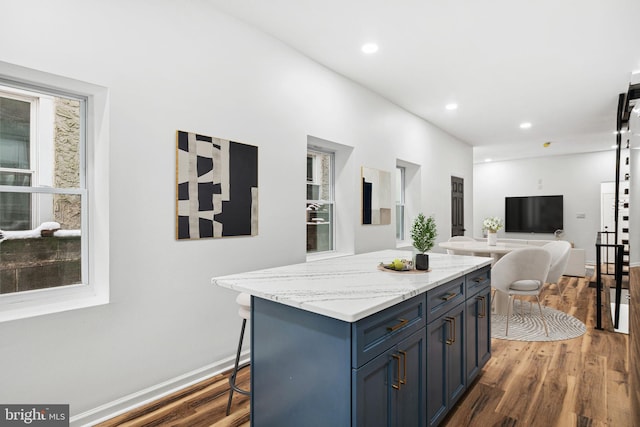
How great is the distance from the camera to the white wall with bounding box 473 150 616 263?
8.22 meters

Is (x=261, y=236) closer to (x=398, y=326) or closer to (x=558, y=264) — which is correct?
(x=398, y=326)

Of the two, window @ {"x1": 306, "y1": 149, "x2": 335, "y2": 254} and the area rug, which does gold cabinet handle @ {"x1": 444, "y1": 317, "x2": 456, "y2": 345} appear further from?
window @ {"x1": 306, "y1": 149, "x2": 335, "y2": 254}

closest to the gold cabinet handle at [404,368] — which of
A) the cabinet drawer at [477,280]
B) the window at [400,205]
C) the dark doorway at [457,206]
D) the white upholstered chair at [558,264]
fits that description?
the cabinet drawer at [477,280]

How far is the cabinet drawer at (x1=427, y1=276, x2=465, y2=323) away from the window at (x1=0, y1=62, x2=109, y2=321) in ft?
6.02

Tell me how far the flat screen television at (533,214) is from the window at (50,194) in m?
9.62

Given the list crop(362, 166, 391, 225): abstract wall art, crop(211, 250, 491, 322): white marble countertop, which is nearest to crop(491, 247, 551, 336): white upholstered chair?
crop(211, 250, 491, 322): white marble countertop

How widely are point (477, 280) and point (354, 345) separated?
1451 mm

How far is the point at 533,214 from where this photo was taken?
8.95 metres

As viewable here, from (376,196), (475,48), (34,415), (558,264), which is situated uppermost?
(475,48)

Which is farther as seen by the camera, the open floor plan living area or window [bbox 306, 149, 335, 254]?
window [bbox 306, 149, 335, 254]

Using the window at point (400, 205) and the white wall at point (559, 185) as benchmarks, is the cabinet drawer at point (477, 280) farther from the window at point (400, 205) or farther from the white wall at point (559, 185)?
the white wall at point (559, 185)

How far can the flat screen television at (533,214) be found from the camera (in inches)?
340

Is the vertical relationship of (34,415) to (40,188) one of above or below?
below

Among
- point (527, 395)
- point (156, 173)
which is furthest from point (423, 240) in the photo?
point (156, 173)
